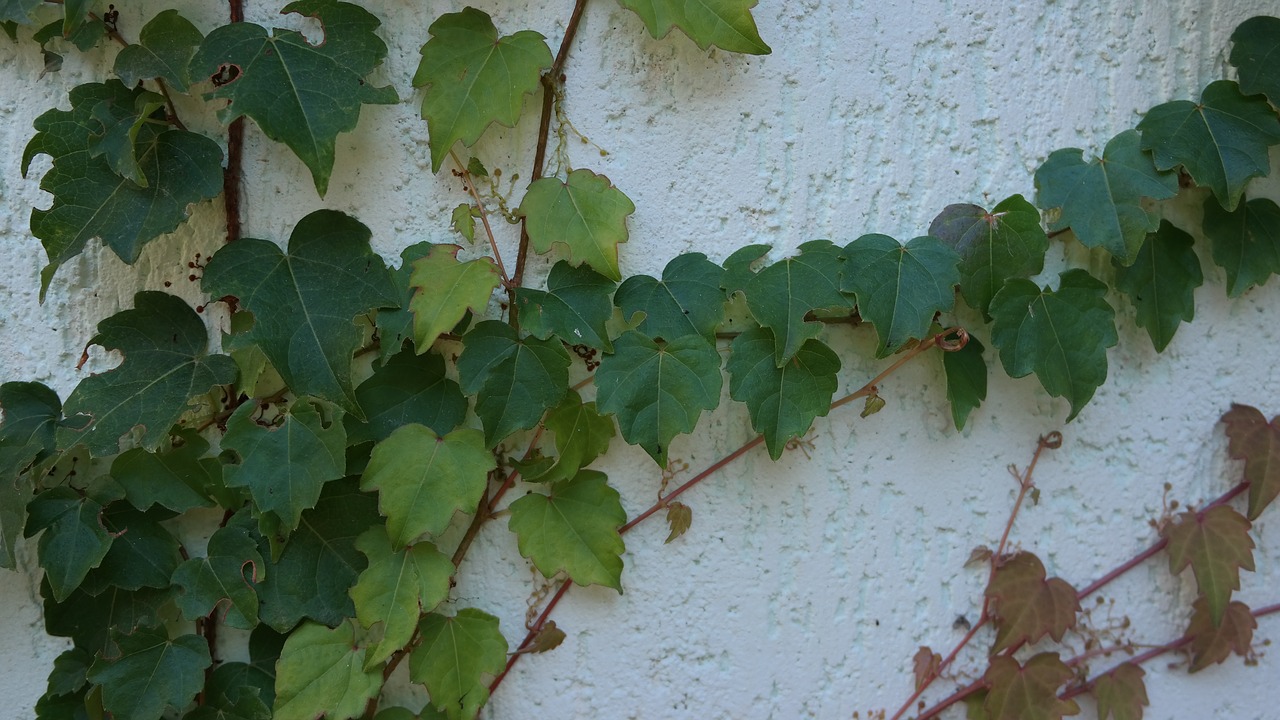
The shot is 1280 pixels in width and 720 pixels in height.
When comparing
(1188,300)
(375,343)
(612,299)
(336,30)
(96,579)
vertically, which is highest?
(1188,300)

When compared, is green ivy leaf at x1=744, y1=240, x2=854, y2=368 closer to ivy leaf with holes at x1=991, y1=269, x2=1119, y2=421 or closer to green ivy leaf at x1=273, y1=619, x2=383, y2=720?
ivy leaf with holes at x1=991, y1=269, x2=1119, y2=421

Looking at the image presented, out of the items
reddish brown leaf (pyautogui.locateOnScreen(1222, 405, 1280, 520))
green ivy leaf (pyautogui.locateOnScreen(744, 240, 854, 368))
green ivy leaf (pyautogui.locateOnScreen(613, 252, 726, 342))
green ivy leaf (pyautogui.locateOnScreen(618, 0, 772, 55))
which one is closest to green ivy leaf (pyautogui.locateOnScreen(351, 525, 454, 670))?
green ivy leaf (pyautogui.locateOnScreen(613, 252, 726, 342))

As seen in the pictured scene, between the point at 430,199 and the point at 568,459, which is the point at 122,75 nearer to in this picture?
the point at 430,199

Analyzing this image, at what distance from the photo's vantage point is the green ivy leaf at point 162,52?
1.15 metres

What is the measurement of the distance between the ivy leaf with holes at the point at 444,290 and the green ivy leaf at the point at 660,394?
0.65 feet

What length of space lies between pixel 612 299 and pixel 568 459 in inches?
9.5

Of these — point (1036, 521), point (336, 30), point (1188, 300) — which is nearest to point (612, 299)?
point (336, 30)

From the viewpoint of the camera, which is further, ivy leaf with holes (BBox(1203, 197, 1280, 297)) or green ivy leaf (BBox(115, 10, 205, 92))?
ivy leaf with holes (BBox(1203, 197, 1280, 297))

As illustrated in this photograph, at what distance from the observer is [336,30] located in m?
1.19

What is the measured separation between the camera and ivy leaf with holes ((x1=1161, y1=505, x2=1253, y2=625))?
140 cm

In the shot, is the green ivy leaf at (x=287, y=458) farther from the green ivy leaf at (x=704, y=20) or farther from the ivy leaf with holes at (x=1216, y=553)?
the ivy leaf with holes at (x=1216, y=553)

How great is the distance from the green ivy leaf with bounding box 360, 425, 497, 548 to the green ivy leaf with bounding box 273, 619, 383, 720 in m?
0.19

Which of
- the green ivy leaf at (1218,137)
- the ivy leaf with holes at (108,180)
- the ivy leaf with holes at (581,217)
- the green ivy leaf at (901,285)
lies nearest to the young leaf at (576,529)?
the ivy leaf with holes at (581,217)

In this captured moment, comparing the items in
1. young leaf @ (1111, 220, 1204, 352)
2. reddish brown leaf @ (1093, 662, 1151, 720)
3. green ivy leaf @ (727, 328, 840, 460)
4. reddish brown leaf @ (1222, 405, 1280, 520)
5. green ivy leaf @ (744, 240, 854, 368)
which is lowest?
reddish brown leaf @ (1093, 662, 1151, 720)
